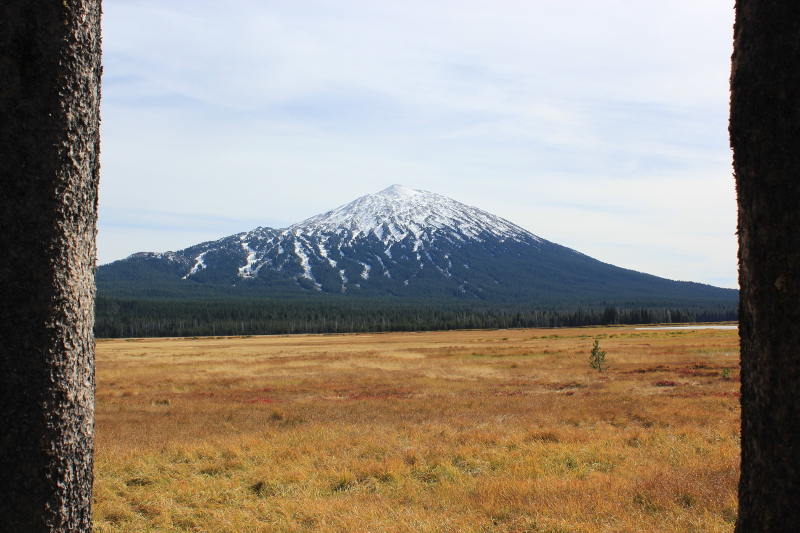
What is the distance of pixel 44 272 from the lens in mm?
3352

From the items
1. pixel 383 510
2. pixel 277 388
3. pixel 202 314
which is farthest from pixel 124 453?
pixel 202 314

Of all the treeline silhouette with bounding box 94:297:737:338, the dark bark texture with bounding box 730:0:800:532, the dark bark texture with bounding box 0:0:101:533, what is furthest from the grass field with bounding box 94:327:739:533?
the treeline silhouette with bounding box 94:297:737:338

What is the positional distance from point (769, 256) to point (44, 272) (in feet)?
13.4

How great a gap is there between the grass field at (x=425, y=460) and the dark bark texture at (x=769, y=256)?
430cm

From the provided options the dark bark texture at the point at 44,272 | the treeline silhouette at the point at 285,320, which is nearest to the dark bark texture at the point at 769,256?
the dark bark texture at the point at 44,272

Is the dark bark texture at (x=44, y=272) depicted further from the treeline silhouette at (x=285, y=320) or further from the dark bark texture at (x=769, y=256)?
the treeline silhouette at (x=285, y=320)

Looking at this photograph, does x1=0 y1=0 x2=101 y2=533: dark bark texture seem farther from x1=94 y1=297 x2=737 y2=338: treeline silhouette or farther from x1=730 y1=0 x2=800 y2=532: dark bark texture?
x1=94 y1=297 x2=737 y2=338: treeline silhouette

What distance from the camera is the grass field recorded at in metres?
7.59

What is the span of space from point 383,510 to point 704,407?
12542 millimetres

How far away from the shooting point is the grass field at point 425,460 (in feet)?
24.9

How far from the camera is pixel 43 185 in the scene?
3.39 meters

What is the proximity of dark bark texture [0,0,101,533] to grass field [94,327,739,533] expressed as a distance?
15.1 ft

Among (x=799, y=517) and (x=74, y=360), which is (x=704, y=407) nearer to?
(x=799, y=517)

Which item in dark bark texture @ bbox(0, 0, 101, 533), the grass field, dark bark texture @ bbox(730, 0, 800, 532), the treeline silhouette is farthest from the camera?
the treeline silhouette
